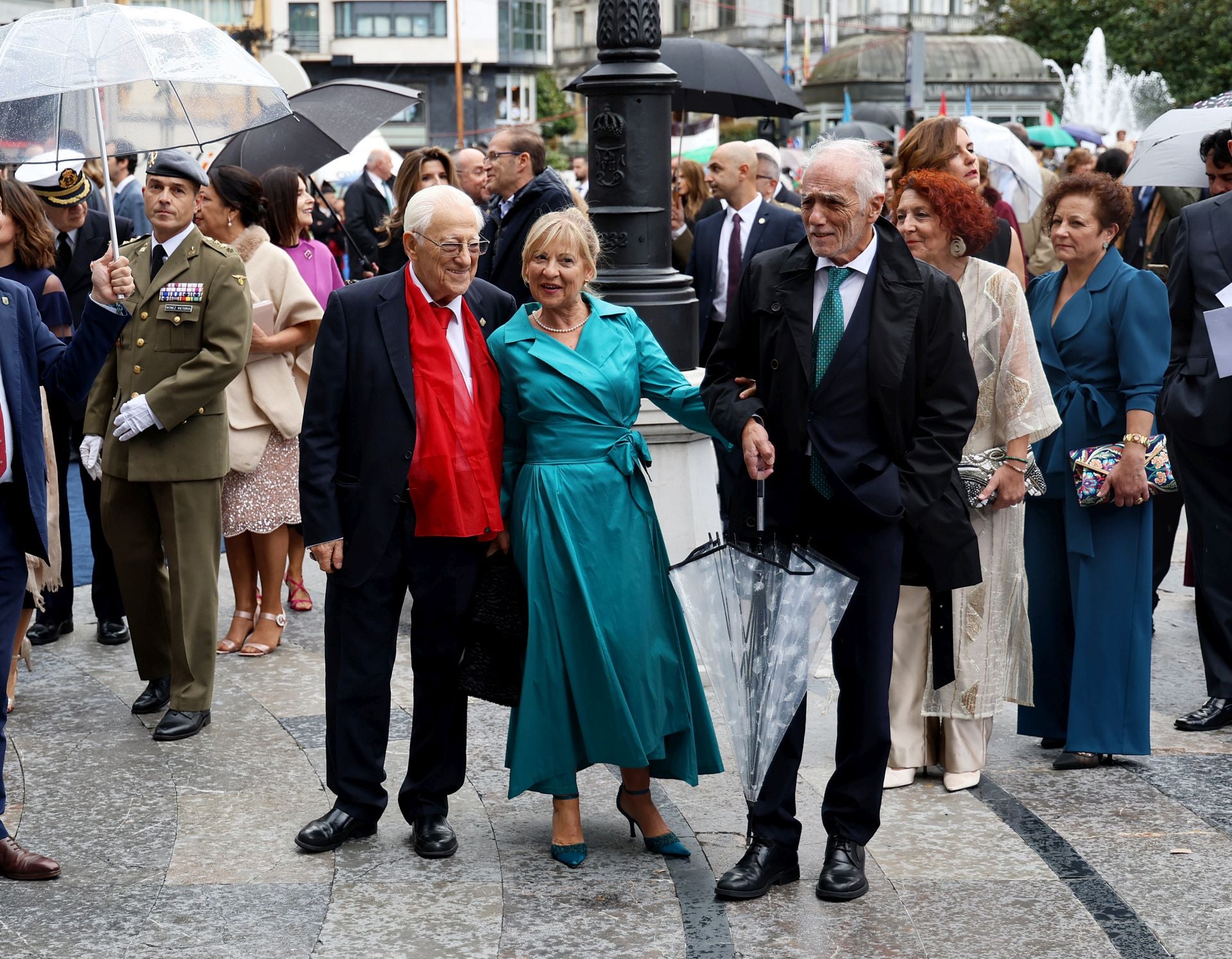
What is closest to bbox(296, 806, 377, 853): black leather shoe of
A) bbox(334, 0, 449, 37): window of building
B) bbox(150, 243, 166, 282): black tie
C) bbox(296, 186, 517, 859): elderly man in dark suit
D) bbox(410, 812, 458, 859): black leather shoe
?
bbox(296, 186, 517, 859): elderly man in dark suit

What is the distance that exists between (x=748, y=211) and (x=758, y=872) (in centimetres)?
538

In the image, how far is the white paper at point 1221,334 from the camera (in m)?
5.71

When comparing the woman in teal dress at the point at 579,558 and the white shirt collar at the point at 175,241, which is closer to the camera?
the woman in teal dress at the point at 579,558

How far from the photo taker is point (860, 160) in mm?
4090

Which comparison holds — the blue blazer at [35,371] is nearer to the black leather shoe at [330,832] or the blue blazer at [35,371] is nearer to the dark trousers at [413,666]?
the dark trousers at [413,666]

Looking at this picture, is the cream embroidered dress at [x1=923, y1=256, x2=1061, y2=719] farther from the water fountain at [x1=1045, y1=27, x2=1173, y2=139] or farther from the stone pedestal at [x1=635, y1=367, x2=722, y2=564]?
the water fountain at [x1=1045, y1=27, x2=1173, y2=139]

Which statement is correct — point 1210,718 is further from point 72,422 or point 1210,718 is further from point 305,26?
point 305,26

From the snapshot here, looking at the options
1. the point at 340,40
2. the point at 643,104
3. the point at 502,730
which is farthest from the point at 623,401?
the point at 340,40

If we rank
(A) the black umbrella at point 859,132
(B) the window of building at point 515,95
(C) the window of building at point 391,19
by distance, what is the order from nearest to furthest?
(A) the black umbrella at point 859,132 → (C) the window of building at point 391,19 → (B) the window of building at point 515,95

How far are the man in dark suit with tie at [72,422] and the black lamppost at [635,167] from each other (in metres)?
2.17

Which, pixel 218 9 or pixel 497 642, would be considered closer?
pixel 497 642

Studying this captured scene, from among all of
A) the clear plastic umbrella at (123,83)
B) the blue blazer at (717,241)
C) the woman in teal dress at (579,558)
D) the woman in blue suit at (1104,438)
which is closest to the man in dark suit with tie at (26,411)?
the clear plastic umbrella at (123,83)

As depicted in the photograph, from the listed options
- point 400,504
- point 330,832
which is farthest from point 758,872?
point 400,504

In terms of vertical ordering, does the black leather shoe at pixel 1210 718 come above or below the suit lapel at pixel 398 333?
below
